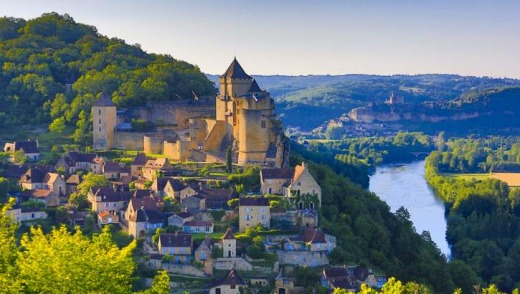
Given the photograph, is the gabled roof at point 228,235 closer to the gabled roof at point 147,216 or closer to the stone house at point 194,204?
the gabled roof at point 147,216

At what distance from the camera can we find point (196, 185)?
1683 inches

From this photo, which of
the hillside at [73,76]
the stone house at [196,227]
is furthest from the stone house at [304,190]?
the hillside at [73,76]

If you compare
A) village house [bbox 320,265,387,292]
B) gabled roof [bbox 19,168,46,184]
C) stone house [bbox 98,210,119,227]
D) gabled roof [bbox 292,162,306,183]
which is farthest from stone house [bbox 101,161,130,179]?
village house [bbox 320,265,387,292]

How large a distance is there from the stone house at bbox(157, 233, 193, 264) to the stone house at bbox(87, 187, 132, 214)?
5.61 metres

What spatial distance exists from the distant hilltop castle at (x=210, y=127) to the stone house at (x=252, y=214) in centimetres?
713

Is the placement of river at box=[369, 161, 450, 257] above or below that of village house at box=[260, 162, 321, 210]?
below

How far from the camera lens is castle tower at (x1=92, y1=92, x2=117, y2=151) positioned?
53750 mm

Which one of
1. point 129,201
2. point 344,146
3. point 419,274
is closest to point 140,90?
point 129,201

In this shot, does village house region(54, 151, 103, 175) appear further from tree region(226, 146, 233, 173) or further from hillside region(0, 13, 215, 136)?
hillside region(0, 13, 215, 136)

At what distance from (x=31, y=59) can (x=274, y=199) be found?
1410 inches

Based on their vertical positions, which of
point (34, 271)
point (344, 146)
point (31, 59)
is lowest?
point (344, 146)

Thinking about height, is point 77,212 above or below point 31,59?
below

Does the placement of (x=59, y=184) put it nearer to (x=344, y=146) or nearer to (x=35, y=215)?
(x=35, y=215)

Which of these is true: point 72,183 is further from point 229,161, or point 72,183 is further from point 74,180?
A: point 229,161
